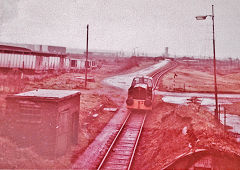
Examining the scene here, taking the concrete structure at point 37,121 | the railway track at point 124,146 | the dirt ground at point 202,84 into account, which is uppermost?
the dirt ground at point 202,84

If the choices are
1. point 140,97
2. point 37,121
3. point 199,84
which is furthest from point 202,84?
point 37,121

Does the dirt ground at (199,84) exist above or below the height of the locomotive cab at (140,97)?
above

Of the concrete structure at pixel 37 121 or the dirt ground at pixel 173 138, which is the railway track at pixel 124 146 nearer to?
the dirt ground at pixel 173 138

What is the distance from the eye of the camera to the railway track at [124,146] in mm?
9007

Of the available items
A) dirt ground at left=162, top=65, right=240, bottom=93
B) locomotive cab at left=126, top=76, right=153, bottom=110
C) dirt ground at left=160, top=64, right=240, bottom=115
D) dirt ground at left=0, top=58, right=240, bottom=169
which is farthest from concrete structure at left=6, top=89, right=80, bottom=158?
dirt ground at left=162, top=65, right=240, bottom=93

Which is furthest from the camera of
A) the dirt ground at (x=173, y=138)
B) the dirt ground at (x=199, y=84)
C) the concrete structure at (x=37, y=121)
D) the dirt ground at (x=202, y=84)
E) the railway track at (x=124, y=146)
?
the dirt ground at (x=199, y=84)

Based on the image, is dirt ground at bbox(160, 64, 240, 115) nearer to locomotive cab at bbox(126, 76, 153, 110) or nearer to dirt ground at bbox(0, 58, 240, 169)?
dirt ground at bbox(0, 58, 240, 169)

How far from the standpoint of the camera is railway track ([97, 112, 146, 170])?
901 cm

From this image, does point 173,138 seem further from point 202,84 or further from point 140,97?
point 202,84

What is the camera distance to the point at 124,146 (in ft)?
36.0

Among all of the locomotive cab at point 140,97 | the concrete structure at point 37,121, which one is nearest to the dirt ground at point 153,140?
the concrete structure at point 37,121

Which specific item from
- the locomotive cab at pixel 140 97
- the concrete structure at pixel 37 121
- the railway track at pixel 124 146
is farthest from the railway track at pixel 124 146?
the concrete structure at pixel 37 121

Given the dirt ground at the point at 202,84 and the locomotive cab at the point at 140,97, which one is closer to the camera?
the locomotive cab at the point at 140,97

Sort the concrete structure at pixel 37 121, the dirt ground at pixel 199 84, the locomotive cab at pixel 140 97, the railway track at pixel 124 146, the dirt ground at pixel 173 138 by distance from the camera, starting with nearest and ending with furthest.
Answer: the concrete structure at pixel 37 121 → the dirt ground at pixel 173 138 → the railway track at pixel 124 146 → the locomotive cab at pixel 140 97 → the dirt ground at pixel 199 84
